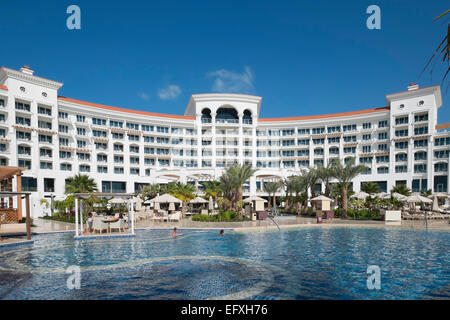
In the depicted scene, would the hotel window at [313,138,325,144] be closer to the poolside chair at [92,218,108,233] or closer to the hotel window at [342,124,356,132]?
the hotel window at [342,124,356,132]

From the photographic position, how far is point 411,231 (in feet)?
63.9

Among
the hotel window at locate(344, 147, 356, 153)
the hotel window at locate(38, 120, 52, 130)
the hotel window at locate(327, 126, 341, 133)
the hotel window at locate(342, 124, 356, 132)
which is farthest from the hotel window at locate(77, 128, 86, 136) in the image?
the hotel window at locate(344, 147, 356, 153)

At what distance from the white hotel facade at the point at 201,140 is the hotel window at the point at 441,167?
0.17 m

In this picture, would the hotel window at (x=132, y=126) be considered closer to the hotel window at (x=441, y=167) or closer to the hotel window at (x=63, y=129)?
the hotel window at (x=63, y=129)

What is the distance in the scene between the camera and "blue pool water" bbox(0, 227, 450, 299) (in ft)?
25.3

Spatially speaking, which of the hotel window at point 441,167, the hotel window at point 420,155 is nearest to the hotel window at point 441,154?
the hotel window at point 441,167

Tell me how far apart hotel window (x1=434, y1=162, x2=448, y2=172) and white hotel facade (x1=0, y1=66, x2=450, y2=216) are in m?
0.17

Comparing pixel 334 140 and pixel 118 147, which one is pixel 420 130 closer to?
pixel 334 140

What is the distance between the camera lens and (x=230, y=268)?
10195 mm

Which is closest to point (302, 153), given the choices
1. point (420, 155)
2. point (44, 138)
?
point (420, 155)

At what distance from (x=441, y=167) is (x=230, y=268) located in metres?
52.4

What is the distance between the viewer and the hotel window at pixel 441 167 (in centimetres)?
4784

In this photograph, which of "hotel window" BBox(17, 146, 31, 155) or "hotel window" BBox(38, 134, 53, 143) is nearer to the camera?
"hotel window" BBox(17, 146, 31, 155)
